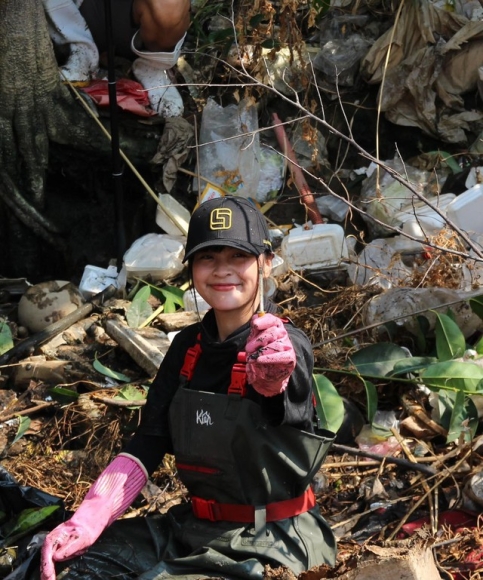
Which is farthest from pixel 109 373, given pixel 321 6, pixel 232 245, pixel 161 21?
pixel 321 6

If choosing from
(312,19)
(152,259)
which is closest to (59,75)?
(152,259)

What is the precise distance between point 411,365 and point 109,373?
1406 mm

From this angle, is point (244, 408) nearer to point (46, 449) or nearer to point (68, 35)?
point (46, 449)

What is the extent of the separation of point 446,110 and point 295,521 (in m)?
3.71

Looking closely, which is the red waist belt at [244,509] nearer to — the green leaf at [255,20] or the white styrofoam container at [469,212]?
the white styrofoam container at [469,212]

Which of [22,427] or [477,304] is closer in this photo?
[477,304]

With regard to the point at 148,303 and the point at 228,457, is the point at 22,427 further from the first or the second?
the point at 228,457

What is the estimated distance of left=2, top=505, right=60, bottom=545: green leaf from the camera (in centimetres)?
348

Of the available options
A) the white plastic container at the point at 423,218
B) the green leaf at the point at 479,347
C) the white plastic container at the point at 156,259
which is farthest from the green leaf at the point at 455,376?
the white plastic container at the point at 156,259

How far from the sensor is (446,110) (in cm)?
591

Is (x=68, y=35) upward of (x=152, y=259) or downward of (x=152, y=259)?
upward

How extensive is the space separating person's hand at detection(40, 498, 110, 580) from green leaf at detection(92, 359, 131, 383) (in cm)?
163

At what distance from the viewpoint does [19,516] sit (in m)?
3.59

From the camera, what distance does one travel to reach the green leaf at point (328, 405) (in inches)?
150
